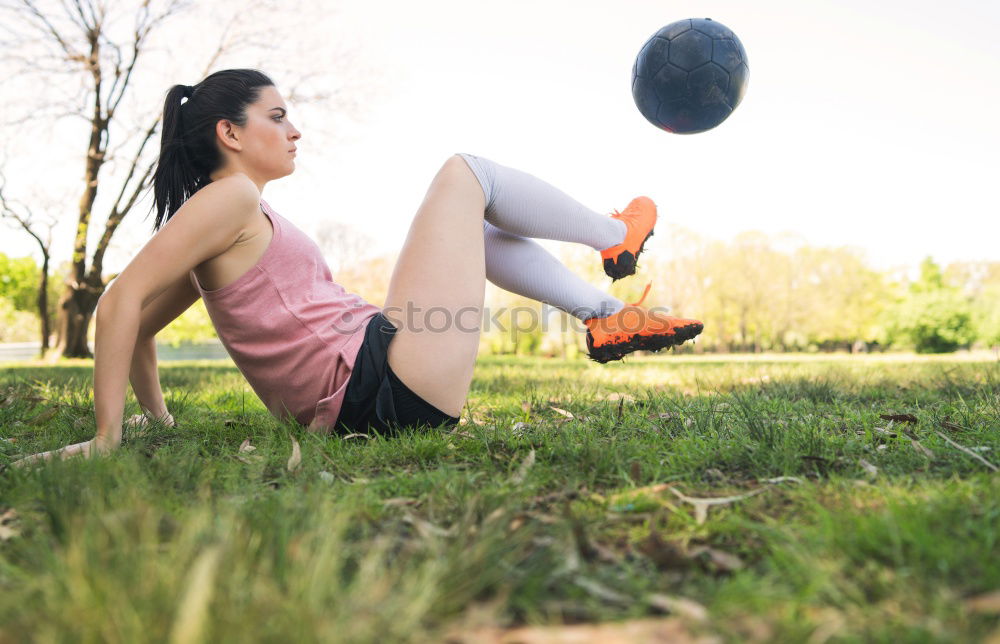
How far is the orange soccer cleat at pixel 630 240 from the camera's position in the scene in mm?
2863

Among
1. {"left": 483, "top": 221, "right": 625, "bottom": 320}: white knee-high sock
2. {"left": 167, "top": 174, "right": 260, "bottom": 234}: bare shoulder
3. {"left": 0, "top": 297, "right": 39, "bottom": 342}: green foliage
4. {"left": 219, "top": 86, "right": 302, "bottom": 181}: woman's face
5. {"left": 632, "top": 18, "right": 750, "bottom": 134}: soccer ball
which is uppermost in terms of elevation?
{"left": 632, "top": 18, "right": 750, "bottom": 134}: soccer ball

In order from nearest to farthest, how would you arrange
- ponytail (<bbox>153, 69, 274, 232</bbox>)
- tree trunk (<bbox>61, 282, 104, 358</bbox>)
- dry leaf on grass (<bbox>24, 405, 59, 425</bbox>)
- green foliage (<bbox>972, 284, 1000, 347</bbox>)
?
ponytail (<bbox>153, 69, 274, 232</bbox>), dry leaf on grass (<bbox>24, 405, 59, 425</bbox>), tree trunk (<bbox>61, 282, 104, 358</bbox>), green foliage (<bbox>972, 284, 1000, 347</bbox>)

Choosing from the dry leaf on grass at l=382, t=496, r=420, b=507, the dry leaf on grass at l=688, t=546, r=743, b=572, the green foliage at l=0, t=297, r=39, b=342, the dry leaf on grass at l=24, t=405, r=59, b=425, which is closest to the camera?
the dry leaf on grass at l=688, t=546, r=743, b=572

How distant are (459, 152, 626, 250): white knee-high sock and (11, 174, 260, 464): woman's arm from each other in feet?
2.85

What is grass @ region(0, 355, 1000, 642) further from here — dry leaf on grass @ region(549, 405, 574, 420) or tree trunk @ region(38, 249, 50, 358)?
tree trunk @ region(38, 249, 50, 358)

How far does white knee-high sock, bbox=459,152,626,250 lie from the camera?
242 cm

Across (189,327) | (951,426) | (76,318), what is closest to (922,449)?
(951,426)

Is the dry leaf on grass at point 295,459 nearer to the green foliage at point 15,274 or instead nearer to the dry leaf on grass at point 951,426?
the dry leaf on grass at point 951,426

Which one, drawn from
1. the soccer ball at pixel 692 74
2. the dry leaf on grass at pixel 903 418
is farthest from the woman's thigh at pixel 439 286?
the soccer ball at pixel 692 74

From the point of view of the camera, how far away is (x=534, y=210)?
2.56 m

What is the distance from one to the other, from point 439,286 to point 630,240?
3.34 ft

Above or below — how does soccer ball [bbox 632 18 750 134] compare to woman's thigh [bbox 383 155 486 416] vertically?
above

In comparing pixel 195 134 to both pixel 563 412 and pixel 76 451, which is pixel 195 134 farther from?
pixel 563 412

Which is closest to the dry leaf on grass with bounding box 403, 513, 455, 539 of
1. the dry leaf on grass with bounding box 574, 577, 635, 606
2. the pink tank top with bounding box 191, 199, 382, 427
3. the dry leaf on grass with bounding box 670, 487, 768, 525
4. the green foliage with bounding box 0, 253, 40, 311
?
the dry leaf on grass with bounding box 574, 577, 635, 606
